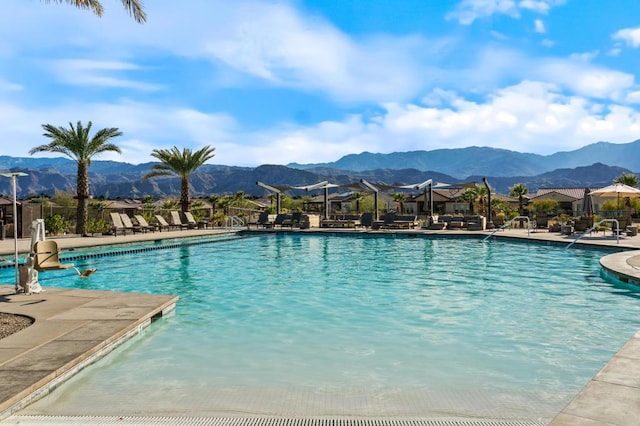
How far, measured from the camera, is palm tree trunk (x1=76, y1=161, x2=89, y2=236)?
775 inches

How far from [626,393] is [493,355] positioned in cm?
194

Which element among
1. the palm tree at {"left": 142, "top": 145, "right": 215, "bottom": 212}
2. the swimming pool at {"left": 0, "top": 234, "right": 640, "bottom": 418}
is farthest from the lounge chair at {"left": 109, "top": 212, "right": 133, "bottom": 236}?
the swimming pool at {"left": 0, "top": 234, "right": 640, "bottom": 418}

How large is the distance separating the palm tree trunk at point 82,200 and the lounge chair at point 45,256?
1425 centimetres

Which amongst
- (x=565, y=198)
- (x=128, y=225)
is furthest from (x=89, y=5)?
(x=565, y=198)

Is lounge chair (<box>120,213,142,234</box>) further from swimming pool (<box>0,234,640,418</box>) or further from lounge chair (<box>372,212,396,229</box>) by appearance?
lounge chair (<box>372,212,396,229</box>)

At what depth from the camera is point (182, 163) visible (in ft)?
87.7

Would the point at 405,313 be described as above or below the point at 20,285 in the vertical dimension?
below

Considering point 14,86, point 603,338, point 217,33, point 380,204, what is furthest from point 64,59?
point 380,204

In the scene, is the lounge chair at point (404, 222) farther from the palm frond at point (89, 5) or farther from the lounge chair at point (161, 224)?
the palm frond at point (89, 5)

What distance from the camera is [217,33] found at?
13.9 m

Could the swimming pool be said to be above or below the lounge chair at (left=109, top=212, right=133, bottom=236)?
below

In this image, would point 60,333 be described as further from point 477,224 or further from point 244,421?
point 477,224

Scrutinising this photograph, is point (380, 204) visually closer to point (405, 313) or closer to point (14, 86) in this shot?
point (14, 86)

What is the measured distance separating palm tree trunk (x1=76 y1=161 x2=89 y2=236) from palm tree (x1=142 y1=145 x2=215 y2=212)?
19.6 ft
